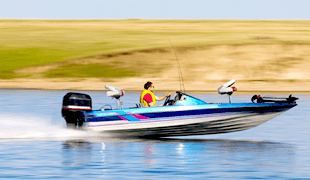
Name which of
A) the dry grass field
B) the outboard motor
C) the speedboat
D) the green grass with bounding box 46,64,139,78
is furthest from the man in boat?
the green grass with bounding box 46,64,139,78

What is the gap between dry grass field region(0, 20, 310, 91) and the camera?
130ft

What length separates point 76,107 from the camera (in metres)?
14.9

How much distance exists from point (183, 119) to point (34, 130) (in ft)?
14.7

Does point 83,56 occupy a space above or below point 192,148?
above

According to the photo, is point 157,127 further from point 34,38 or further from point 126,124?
point 34,38

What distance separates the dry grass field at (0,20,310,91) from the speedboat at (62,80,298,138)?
2129cm

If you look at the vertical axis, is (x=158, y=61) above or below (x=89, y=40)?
below

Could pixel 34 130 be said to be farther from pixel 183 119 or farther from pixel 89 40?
pixel 89 40

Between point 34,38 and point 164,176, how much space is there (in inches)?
1964

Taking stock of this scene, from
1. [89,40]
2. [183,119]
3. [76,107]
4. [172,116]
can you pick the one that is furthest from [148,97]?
[89,40]

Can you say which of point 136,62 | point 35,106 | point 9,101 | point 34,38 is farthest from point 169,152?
point 34,38

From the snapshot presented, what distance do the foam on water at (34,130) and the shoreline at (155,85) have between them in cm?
1657

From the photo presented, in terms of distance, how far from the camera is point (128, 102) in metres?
29.7

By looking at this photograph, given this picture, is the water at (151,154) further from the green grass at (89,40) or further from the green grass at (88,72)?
the green grass at (89,40)
